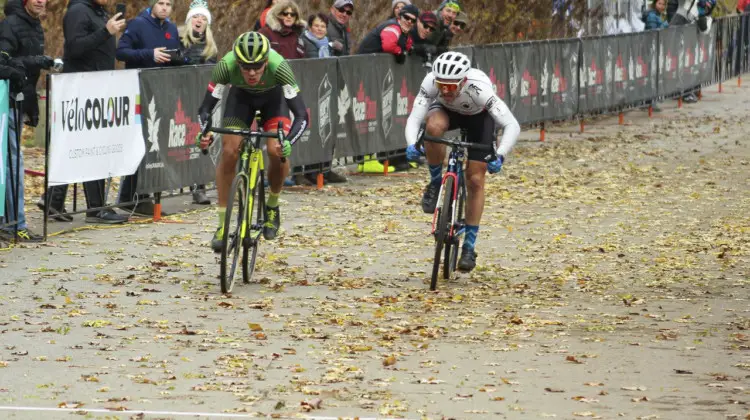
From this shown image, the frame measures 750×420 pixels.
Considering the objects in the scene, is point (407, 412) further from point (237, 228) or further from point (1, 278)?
point (1, 278)

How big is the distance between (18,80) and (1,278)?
2.14 metres

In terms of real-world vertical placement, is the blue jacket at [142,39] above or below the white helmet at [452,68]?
above

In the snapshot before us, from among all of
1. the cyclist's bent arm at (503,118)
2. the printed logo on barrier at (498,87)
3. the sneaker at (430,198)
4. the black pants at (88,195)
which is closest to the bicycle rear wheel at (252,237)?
the sneaker at (430,198)

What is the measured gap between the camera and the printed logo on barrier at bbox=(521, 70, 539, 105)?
985 inches

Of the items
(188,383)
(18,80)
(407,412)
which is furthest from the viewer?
(18,80)

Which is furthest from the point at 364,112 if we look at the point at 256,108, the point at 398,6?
the point at 256,108

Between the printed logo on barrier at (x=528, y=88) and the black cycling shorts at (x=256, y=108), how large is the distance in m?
13.6

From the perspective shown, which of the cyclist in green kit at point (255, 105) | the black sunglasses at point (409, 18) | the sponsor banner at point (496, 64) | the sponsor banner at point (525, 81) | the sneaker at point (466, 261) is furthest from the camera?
the sponsor banner at point (525, 81)

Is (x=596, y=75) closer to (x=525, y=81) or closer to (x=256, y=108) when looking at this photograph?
(x=525, y=81)

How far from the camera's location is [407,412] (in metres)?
7.27

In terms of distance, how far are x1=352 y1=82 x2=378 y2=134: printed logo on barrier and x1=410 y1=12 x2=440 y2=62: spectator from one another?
102cm

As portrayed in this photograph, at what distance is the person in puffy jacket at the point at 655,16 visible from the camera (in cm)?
3158

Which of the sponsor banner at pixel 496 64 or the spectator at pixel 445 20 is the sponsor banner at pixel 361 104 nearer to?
the spectator at pixel 445 20

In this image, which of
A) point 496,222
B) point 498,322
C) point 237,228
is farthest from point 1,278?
point 496,222
